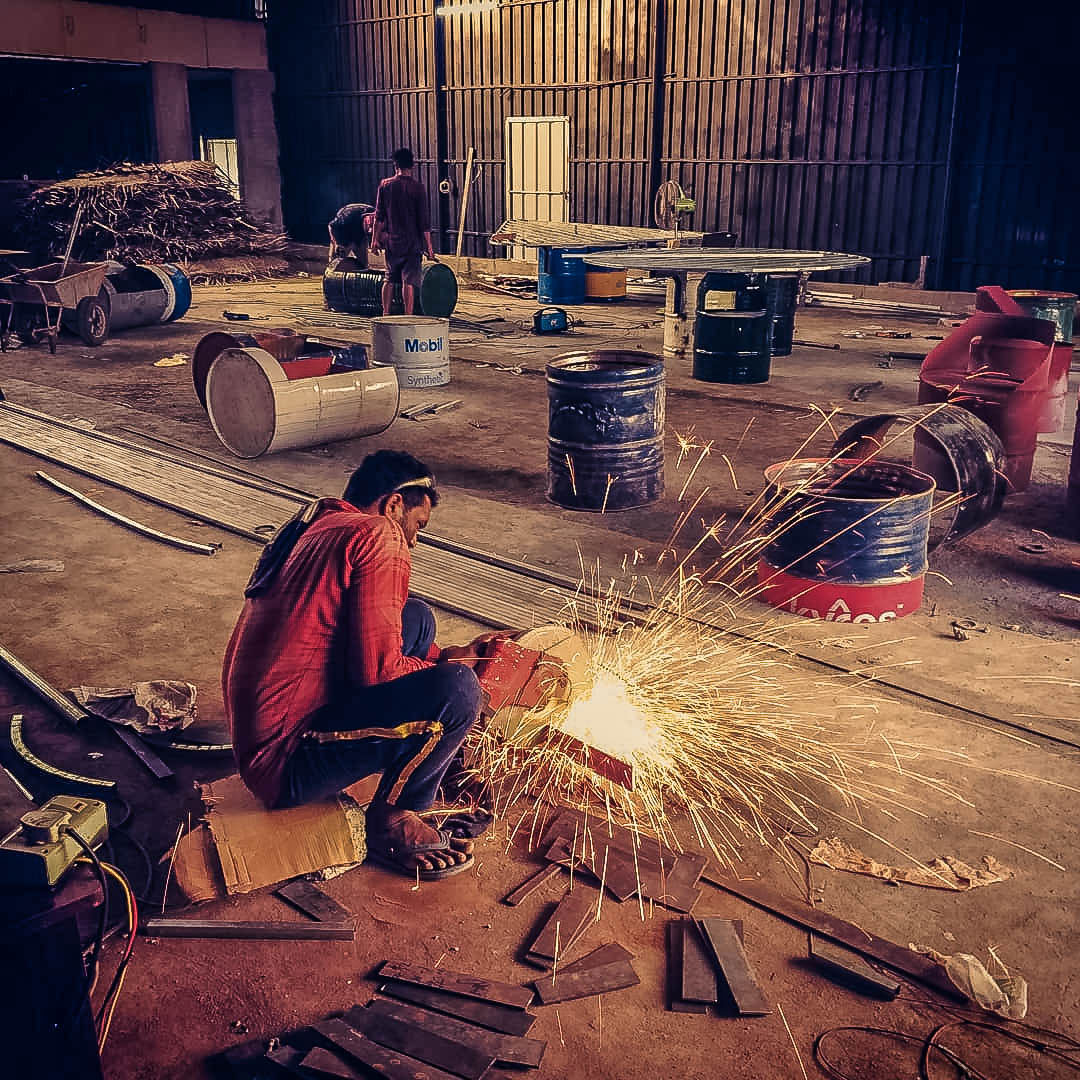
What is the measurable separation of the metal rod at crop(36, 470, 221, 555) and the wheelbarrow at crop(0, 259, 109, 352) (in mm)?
5635

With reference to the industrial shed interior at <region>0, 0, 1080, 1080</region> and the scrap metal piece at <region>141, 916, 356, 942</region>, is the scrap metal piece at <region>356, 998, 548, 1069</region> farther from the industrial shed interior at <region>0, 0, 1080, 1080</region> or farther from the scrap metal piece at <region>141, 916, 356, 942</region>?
the scrap metal piece at <region>141, 916, 356, 942</region>

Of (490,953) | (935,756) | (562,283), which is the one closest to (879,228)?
(562,283)

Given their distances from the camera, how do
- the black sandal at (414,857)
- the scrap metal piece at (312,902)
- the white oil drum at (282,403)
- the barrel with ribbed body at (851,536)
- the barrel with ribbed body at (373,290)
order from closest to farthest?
the scrap metal piece at (312,902) → the black sandal at (414,857) → the barrel with ribbed body at (851,536) → the white oil drum at (282,403) → the barrel with ribbed body at (373,290)

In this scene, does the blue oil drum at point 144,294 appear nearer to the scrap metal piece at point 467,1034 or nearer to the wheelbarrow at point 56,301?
the wheelbarrow at point 56,301

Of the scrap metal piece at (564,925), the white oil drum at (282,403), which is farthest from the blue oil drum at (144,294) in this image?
the scrap metal piece at (564,925)

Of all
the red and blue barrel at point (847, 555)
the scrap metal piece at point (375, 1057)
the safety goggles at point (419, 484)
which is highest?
the safety goggles at point (419, 484)

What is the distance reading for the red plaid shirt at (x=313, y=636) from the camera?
2.92 metres

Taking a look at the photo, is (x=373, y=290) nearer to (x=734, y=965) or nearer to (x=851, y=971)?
(x=734, y=965)

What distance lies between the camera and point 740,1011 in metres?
2.72

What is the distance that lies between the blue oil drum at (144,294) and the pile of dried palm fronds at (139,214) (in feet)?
13.6

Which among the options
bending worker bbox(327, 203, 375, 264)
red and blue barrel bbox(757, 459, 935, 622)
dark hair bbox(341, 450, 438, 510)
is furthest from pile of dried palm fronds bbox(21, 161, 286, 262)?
dark hair bbox(341, 450, 438, 510)

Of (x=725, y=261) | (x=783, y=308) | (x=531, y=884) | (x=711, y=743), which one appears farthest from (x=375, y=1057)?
(x=783, y=308)

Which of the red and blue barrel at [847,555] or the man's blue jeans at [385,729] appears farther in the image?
the red and blue barrel at [847,555]

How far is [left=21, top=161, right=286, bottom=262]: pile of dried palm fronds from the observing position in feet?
59.3
